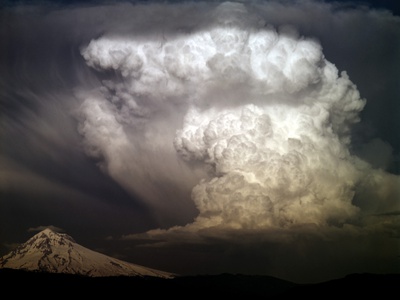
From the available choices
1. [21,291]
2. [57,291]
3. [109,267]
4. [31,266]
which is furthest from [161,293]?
[31,266]

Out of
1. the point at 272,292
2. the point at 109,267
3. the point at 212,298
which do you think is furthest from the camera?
the point at 109,267

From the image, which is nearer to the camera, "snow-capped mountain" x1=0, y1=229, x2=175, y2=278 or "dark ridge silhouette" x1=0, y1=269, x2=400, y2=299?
"dark ridge silhouette" x1=0, y1=269, x2=400, y2=299

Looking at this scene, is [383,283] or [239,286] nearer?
[383,283]

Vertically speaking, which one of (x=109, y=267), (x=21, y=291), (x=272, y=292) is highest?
(x=109, y=267)

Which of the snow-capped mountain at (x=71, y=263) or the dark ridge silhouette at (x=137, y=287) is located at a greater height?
the snow-capped mountain at (x=71, y=263)

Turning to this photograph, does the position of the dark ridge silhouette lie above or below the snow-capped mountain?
below

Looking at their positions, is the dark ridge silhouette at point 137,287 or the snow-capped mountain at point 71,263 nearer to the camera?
the dark ridge silhouette at point 137,287

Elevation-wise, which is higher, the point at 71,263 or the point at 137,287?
the point at 71,263

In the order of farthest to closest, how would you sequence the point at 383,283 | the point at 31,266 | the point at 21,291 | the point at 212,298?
the point at 31,266
the point at 212,298
the point at 21,291
the point at 383,283

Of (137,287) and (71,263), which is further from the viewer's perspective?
(71,263)

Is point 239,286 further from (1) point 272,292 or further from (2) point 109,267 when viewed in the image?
(2) point 109,267

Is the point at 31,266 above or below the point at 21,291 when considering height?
above
